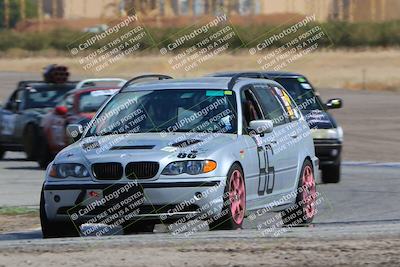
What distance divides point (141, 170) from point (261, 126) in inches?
59.3

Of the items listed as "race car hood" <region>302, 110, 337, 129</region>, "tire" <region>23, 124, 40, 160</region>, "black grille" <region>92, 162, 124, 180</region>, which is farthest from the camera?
"tire" <region>23, 124, 40, 160</region>

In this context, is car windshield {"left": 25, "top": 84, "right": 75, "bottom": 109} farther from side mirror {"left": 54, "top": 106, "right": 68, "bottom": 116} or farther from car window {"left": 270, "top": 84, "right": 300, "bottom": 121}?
car window {"left": 270, "top": 84, "right": 300, "bottom": 121}

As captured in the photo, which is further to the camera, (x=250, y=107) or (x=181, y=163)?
(x=250, y=107)

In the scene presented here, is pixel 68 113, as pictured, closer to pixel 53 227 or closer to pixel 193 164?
pixel 53 227

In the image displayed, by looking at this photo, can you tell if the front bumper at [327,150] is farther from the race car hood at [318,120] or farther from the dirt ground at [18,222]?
the dirt ground at [18,222]

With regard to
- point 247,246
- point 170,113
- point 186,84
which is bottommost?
point 247,246

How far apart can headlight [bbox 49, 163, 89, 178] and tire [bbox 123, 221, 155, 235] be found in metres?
0.63

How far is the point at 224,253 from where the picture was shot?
8.90m

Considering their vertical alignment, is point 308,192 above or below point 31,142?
above

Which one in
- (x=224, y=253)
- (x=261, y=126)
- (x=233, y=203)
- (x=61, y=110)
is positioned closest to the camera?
(x=224, y=253)

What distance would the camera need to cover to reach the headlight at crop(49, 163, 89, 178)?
11086 millimetres

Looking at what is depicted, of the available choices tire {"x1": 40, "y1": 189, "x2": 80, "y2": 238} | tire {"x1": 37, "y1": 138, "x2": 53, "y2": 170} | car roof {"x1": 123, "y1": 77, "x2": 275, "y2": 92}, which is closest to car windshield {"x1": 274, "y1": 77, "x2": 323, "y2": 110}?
tire {"x1": 37, "y1": 138, "x2": 53, "y2": 170}

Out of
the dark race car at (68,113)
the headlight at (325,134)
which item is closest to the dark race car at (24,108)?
the dark race car at (68,113)

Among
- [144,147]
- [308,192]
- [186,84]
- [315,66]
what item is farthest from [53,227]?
[315,66]
